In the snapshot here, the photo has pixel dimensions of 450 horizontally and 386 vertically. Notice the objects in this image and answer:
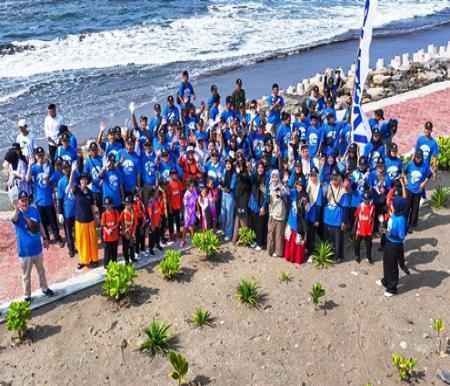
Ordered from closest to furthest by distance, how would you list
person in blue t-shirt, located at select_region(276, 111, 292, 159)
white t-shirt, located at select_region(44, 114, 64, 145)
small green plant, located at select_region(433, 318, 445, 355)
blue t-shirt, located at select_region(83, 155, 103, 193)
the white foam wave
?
small green plant, located at select_region(433, 318, 445, 355) < blue t-shirt, located at select_region(83, 155, 103, 193) < white t-shirt, located at select_region(44, 114, 64, 145) < person in blue t-shirt, located at select_region(276, 111, 292, 159) < the white foam wave

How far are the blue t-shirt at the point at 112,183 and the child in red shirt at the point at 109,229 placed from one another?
28.0 inches

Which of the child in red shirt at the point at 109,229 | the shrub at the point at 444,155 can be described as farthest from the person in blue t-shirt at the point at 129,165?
the shrub at the point at 444,155

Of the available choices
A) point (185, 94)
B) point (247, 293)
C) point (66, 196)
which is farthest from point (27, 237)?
point (185, 94)

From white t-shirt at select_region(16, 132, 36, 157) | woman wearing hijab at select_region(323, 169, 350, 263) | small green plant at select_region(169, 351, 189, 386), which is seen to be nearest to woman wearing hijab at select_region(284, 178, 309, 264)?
woman wearing hijab at select_region(323, 169, 350, 263)

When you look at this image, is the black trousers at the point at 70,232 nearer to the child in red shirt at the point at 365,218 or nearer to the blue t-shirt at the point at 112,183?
the blue t-shirt at the point at 112,183

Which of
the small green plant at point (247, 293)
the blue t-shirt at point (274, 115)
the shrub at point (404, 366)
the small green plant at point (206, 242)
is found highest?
the blue t-shirt at point (274, 115)

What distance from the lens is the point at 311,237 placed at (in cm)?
986

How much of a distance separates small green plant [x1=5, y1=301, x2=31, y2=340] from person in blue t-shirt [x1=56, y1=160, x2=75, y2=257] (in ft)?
7.21

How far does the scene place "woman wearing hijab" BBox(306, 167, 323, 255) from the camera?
941 cm

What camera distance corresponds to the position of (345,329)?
8.23 m

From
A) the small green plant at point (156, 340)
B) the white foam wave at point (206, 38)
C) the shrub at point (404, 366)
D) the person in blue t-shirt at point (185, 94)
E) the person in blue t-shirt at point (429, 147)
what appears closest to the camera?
the shrub at point (404, 366)

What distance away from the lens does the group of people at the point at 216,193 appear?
9.30 metres

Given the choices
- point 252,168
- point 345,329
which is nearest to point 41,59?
point 252,168

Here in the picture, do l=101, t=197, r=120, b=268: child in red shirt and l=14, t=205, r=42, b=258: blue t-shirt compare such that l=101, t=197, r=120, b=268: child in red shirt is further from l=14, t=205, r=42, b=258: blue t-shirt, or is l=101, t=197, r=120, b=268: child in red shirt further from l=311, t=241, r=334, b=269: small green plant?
l=311, t=241, r=334, b=269: small green plant
